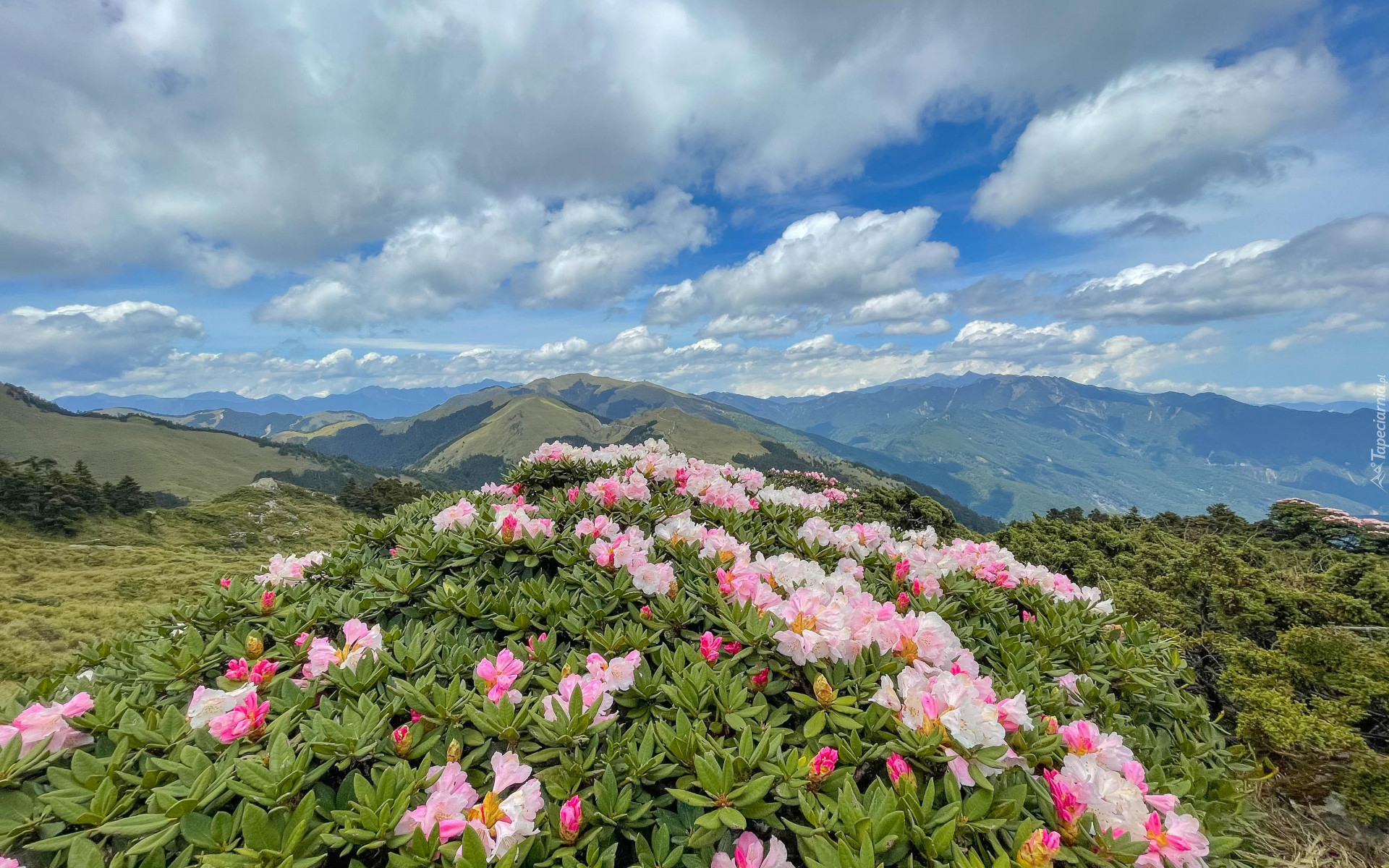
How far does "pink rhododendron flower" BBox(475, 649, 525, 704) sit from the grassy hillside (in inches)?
7531

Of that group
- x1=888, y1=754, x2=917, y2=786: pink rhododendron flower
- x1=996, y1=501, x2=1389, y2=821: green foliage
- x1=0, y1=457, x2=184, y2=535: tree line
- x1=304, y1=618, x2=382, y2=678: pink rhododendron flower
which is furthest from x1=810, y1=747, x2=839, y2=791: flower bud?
x1=0, y1=457, x2=184, y2=535: tree line

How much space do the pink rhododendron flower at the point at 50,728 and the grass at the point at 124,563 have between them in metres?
1.20

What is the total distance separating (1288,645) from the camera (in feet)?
14.8

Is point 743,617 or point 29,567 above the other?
point 743,617

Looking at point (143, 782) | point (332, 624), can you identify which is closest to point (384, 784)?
point (143, 782)

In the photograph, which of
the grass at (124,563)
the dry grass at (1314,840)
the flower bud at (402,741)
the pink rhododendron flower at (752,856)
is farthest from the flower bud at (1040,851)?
the grass at (124,563)

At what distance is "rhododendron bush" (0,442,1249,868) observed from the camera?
74.5 inches

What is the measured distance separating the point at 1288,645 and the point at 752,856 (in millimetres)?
5492

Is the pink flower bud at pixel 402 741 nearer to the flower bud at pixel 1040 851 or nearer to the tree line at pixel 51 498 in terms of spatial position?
the flower bud at pixel 1040 851

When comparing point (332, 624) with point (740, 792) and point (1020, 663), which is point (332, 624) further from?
point (1020, 663)

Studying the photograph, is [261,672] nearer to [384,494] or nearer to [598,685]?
[598,685]

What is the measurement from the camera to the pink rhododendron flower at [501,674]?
8.26 ft

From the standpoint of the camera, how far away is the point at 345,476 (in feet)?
587

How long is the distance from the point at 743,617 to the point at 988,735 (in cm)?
126
